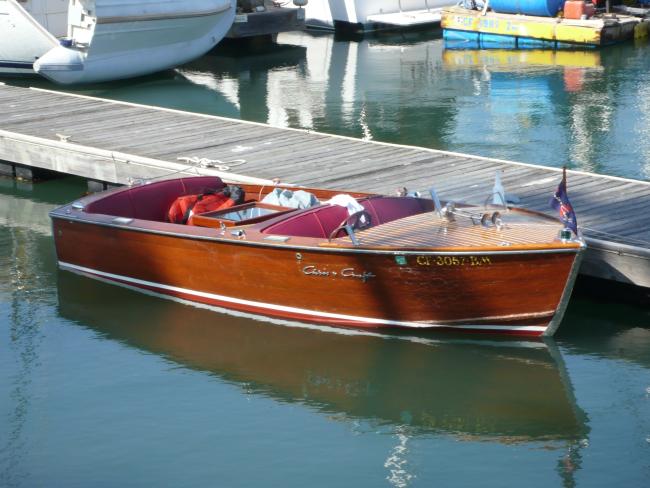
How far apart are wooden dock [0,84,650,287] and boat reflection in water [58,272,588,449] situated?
1590 millimetres

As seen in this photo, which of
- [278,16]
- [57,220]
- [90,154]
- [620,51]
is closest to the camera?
[57,220]

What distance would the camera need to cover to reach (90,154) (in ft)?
53.0

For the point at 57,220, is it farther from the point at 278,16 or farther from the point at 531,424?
the point at 278,16

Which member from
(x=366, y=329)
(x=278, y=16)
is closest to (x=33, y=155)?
(x=366, y=329)

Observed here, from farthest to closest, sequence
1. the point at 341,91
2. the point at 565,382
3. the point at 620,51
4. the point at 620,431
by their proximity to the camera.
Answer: the point at 620,51
the point at 341,91
the point at 565,382
the point at 620,431

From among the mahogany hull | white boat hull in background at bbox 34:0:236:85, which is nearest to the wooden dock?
the mahogany hull

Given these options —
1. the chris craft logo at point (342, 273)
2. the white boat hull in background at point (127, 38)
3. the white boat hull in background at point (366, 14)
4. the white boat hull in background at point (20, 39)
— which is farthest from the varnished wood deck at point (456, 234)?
the white boat hull in background at point (366, 14)

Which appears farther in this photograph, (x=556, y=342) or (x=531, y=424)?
(x=556, y=342)

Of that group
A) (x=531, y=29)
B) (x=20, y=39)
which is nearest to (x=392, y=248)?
(x=20, y=39)

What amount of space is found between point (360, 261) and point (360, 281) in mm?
283

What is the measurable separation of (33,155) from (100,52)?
9.31m

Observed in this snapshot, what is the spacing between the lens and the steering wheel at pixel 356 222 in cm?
1139

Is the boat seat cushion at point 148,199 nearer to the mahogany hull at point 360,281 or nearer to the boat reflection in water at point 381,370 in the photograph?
the mahogany hull at point 360,281

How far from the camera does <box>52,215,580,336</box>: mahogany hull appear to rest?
35.5 ft
